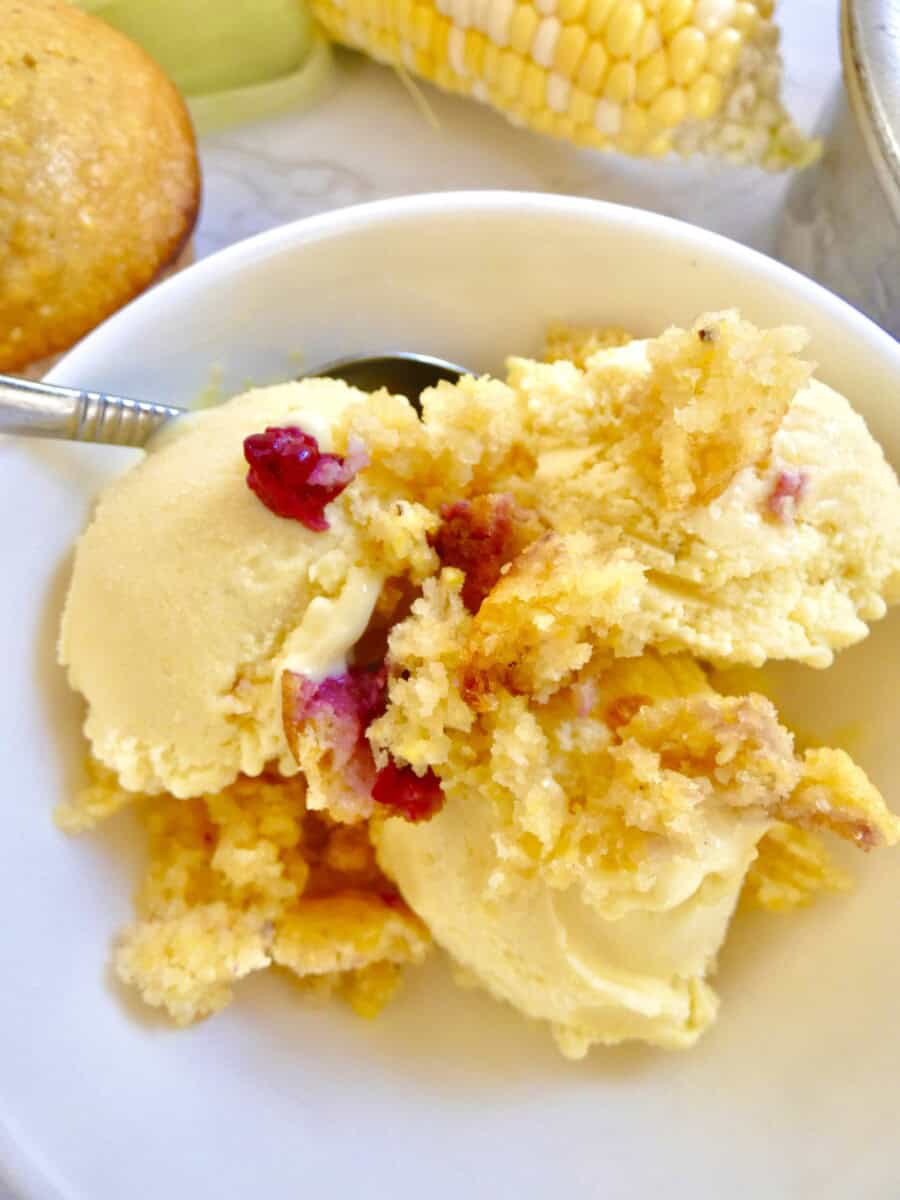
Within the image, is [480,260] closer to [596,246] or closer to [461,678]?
[596,246]

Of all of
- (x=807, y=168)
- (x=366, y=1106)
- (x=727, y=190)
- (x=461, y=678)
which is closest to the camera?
(x=461, y=678)

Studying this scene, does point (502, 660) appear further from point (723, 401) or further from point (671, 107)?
point (671, 107)

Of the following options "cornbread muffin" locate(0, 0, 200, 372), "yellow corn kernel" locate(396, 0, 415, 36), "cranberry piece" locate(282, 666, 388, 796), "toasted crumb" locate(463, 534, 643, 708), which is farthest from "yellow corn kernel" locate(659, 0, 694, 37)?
"cranberry piece" locate(282, 666, 388, 796)

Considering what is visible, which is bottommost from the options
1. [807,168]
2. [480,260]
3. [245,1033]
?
[245,1033]

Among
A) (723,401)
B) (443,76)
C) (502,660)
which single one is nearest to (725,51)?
(443,76)

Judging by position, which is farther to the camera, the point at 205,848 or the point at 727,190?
the point at 727,190

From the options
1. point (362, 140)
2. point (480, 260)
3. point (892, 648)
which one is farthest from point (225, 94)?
point (892, 648)

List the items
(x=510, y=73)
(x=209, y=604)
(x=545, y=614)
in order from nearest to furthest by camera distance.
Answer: (x=545, y=614) → (x=209, y=604) → (x=510, y=73)
